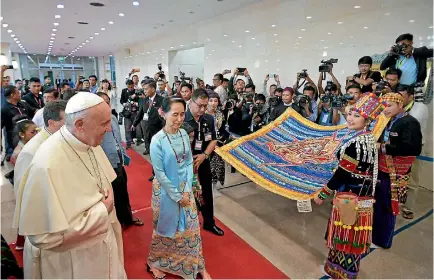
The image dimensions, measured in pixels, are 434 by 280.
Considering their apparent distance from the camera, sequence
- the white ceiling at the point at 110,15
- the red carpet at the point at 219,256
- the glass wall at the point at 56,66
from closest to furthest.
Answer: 1. the red carpet at the point at 219,256
2. the white ceiling at the point at 110,15
3. the glass wall at the point at 56,66

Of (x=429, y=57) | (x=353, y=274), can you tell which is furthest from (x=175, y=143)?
(x=429, y=57)

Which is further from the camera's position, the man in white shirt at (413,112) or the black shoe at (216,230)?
the man in white shirt at (413,112)

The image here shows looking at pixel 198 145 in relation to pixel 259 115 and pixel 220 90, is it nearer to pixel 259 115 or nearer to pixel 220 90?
pixel 259 115

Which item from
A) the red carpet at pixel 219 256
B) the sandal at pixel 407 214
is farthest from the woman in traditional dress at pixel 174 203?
the sandal at pixel 407 214

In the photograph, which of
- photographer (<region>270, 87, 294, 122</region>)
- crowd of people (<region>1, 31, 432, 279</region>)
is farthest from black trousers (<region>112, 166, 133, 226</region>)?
photographer (<region>270, 87, 294, 122</region>)

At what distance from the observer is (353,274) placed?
202 centimetres

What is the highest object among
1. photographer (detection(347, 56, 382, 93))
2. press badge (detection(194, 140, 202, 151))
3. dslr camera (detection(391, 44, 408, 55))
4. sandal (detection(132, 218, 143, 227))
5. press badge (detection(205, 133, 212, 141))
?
dslr camera (detection(391, 44, 408, 55))

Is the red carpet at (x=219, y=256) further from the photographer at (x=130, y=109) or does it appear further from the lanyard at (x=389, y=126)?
the photographer at (x=130, y=109)

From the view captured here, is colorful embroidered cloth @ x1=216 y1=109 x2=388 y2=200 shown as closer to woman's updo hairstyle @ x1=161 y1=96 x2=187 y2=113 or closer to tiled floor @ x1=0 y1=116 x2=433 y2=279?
tiled floor @ x1=0 y1=116 x2=433 y2=279

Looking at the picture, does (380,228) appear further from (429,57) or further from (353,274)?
(429,57)

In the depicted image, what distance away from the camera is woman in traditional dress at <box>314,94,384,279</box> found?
1854mm

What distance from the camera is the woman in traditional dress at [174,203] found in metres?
1.93

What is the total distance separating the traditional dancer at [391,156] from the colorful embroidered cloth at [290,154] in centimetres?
20

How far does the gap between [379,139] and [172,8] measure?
20.3 feet
